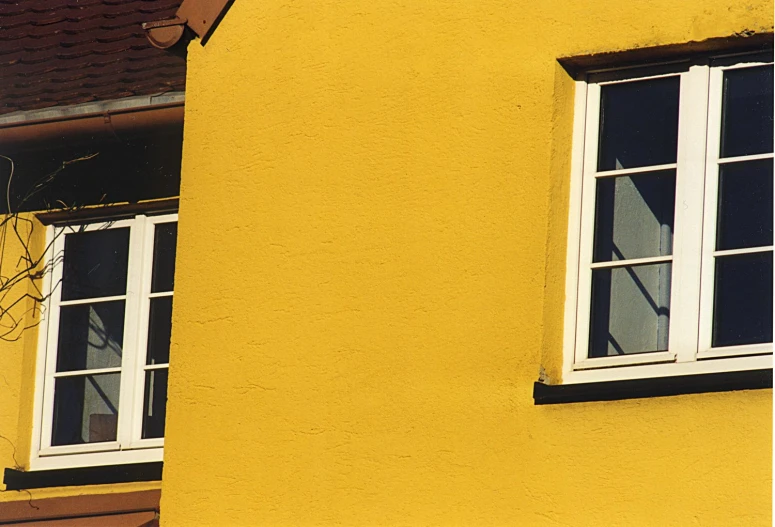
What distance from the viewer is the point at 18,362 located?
8820 millimetres

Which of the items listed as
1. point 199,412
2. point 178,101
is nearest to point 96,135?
point 178,101

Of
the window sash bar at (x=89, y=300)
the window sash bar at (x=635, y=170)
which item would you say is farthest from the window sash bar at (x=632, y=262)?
the window sash bar at (x=89, y=300)

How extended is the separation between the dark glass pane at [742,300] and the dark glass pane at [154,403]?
11.7ft

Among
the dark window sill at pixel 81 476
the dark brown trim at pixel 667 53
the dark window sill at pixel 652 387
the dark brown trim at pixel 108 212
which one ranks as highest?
the dark brown trim at pixel 667 53

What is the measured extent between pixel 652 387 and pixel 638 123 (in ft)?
4.21

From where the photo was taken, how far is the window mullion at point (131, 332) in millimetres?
8375

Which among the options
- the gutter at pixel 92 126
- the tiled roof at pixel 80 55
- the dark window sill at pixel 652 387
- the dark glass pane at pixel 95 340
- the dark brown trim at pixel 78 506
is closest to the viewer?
the dark window sill at pixel 652 387

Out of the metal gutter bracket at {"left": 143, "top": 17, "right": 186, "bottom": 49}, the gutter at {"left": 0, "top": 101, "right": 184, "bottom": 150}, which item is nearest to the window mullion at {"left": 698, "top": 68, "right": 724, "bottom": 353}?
the metal gutter bracket at {"left": 143, "top": 17, "right": 186, "bottom": 49}

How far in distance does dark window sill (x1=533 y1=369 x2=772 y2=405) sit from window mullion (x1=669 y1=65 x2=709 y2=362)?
0.58 ft

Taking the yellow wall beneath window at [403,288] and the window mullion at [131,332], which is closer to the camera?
the yellow wall beneath window at [403,288]

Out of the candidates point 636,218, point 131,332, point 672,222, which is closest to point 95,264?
point 131,332

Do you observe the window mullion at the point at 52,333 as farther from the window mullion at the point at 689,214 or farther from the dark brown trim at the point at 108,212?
the window mullion at the point at 689,214

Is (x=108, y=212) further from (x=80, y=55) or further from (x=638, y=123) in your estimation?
(x=638, y=123)

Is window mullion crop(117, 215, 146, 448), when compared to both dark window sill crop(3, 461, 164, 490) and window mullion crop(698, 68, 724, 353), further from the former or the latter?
window mullion crop(698, 68, 724, 353)
